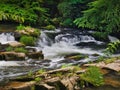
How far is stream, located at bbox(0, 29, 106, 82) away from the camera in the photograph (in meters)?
11.6

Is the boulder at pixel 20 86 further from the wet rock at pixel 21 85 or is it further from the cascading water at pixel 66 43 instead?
the cascading water at pixel 66 43

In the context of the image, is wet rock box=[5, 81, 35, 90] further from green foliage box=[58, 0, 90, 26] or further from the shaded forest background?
green foliage box=[58, 0, 90, 26]

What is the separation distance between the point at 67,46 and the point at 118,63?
23.0 feet

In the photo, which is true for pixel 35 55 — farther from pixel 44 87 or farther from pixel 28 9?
pixel 28 9

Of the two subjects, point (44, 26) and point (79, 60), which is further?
point (44, 26)

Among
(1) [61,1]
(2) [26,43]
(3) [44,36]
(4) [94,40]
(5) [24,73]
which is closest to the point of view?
(5) [24,73]

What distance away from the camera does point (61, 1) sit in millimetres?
26812

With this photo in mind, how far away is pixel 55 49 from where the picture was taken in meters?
17.4

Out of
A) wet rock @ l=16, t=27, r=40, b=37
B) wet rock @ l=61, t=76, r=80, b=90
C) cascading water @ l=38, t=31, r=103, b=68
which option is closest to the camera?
wet rock @ l=61, t=76, r=80, b=90

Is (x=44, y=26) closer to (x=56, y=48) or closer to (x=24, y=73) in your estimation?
(x=56, y=48)

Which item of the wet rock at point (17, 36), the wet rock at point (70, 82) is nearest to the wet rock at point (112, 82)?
the wet rock at point (70, 82)

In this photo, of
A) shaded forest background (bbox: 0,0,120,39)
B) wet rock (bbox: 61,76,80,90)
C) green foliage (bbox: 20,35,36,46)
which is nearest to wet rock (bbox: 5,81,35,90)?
wet rock (bbox: 61,76,80,90)

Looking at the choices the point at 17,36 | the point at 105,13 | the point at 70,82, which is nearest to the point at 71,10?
the point at 17,36

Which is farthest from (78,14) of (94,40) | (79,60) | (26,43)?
Result: (79,60)
